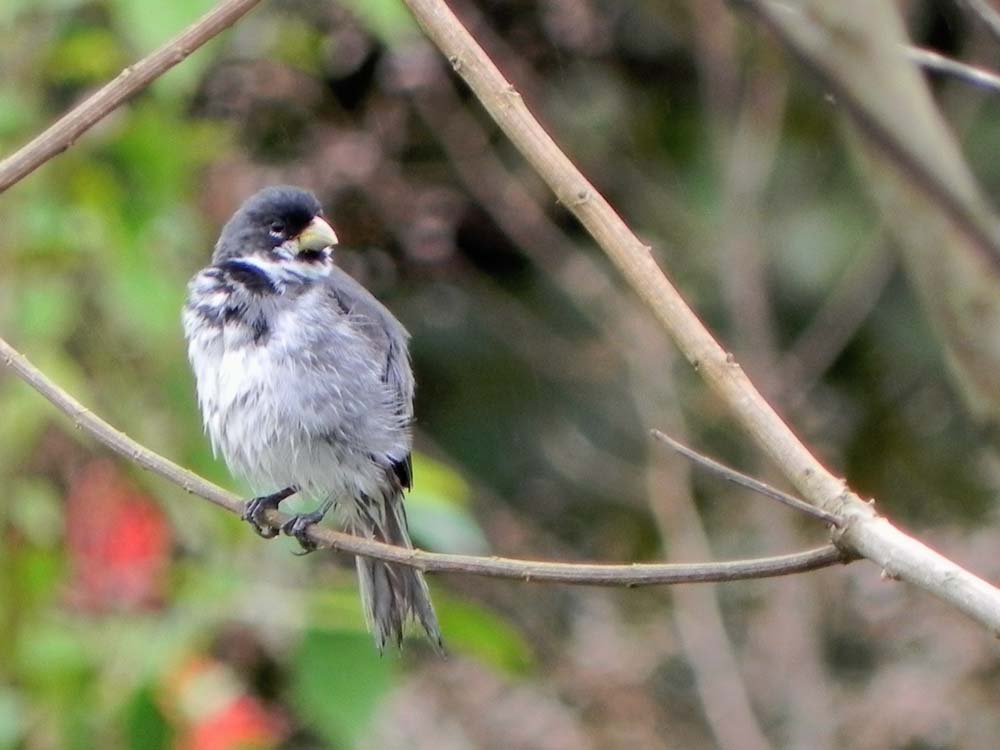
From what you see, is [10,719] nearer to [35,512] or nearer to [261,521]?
[35,512]

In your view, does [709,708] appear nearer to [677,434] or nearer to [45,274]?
[677,434]

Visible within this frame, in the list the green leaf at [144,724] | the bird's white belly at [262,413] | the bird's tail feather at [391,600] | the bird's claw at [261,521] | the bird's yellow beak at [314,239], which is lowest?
the green leaf at [144,724]

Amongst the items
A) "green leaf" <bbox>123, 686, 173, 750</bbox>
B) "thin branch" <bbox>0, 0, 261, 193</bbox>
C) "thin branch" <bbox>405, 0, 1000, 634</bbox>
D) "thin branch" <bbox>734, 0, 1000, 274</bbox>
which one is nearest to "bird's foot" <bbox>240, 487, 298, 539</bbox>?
"green leaf" <bbox>123, 686, 173, 750</bbox>

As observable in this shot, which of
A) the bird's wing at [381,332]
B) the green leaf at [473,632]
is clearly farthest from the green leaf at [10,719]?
the bird's wing at [381,332]

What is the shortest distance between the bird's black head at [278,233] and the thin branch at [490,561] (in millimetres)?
1132

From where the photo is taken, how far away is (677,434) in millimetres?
6637

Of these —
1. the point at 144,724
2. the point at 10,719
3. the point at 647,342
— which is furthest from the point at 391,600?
the point at 647,342

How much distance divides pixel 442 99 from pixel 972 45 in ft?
7.11

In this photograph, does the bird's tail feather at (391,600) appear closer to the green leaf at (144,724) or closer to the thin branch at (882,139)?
the green leaf at (144,724)

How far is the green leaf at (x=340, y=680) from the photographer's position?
3.65m

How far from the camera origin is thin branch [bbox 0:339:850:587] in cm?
198

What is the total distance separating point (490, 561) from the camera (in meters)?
2.18

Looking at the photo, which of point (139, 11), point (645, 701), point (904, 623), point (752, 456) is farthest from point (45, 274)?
point (904, 623)

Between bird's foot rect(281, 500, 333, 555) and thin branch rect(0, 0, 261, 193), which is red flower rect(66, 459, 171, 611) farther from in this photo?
thin branch rect(0, 0, 261, 193)
